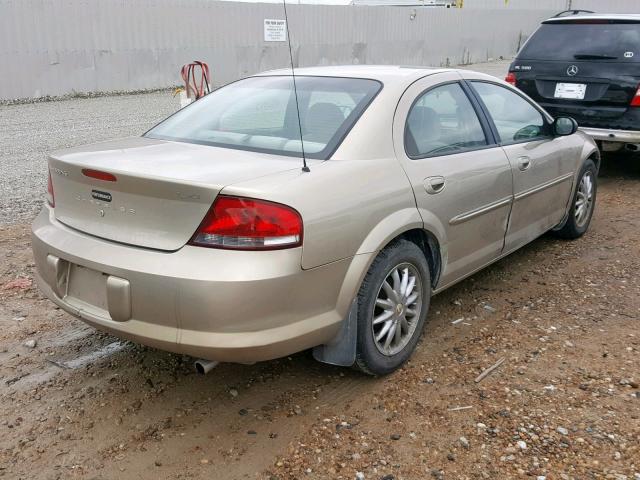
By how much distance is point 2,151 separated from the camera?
9273mm

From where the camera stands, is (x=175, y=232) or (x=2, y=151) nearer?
(x=175, y=232)

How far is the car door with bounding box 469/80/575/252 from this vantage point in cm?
421

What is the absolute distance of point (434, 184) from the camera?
3.42 m

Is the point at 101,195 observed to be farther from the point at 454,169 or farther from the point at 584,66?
the point at 584,66

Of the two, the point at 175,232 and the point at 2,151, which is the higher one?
the point at 175,232

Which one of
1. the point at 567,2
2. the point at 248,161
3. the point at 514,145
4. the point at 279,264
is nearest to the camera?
the point at 279,264

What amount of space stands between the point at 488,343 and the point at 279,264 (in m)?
1.67

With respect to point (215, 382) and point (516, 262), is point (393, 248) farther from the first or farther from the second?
point (516, 262)

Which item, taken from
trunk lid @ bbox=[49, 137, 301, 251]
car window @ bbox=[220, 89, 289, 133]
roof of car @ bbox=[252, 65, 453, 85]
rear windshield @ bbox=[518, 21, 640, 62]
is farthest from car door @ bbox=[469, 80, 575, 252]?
rear windshield @ bbox=[518, 21, 640, 62]

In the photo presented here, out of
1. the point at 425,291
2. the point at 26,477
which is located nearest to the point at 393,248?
the point at 425,291

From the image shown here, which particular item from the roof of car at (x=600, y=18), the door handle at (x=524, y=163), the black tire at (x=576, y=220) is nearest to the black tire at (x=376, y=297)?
the door handle at (x=524, y=163)

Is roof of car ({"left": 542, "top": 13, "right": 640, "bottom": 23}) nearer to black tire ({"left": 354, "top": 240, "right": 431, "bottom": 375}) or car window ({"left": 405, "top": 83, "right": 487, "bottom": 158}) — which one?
car window ({"left": 405, "top": 83, "right": 487, "bottom": 158})

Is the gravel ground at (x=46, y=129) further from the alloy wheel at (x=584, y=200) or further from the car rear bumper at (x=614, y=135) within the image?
the car rear bumper at (x=614, y=135)

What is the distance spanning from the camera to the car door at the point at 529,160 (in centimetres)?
421
